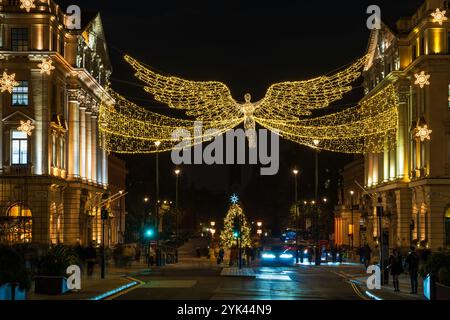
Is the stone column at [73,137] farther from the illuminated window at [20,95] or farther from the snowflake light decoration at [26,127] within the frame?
the snowflake light decoration at [26,127]

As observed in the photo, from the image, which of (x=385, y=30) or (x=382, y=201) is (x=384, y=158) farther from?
(x=385, y=30)

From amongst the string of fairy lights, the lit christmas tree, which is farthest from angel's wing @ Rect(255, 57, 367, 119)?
the lit christmas tree

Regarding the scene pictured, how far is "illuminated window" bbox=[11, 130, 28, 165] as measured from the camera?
6309 cm

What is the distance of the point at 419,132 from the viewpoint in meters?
65.1

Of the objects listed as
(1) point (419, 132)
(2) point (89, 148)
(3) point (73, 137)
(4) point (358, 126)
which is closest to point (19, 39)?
(3) point (73, 137)

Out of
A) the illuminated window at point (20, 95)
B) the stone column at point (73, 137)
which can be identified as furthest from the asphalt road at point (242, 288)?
the stone column at point (73, 137)

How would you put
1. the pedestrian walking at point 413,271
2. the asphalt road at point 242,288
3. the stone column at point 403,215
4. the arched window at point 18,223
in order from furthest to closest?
the stone column at point 403,215 → the arched window at point 18,223 → the pedestrian walking at point 413,271 → the asphalt road at point 242,288

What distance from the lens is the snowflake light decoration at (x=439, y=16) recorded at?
63000mm

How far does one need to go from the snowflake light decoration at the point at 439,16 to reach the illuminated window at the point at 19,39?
2674 centimetres

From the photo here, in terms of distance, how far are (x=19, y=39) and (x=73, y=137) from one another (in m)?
11.5

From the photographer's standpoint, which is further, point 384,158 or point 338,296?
point 384,158

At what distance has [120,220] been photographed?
106m
